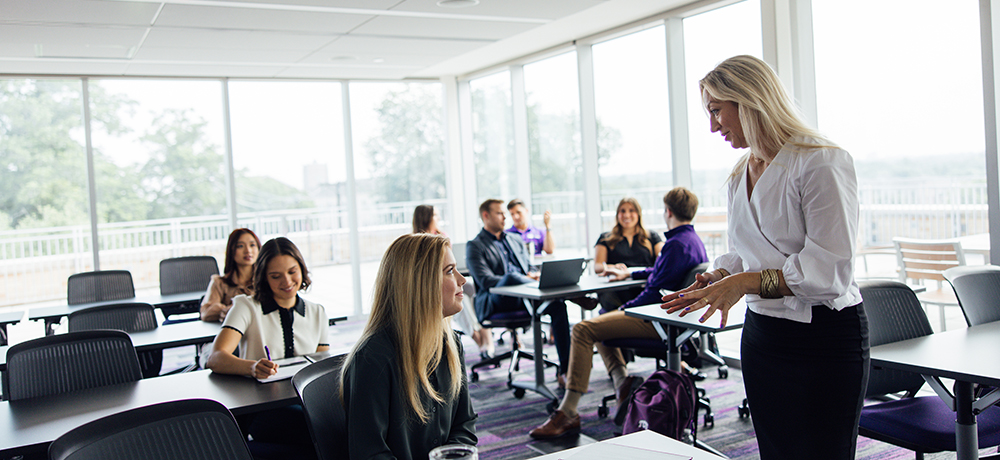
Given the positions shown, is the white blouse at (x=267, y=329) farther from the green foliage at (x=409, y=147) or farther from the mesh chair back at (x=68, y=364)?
the green foliage at (x=409, y=147)

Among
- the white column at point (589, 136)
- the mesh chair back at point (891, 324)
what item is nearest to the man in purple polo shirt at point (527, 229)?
the white column at point (589, 136)

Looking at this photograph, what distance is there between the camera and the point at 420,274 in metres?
1.83

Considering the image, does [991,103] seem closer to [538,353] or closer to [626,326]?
[626,326]

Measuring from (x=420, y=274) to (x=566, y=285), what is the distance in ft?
9.20

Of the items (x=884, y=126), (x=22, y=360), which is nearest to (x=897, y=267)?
(x=884, y=126)

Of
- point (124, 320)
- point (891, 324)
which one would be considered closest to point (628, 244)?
point (891, 324)

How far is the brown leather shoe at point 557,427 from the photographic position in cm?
384

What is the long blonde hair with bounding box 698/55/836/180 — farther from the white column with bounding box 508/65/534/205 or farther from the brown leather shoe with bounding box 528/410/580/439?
the white column with bounding box 508/65/534/205

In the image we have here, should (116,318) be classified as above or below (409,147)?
below

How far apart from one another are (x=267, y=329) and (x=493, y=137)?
209 inches

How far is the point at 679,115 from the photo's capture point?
5699 mm

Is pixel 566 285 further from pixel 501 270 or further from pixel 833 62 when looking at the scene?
pixel 833 62

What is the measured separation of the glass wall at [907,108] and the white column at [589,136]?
2.17 meters

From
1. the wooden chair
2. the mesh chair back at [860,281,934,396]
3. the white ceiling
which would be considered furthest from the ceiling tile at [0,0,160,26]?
the wooden chair
